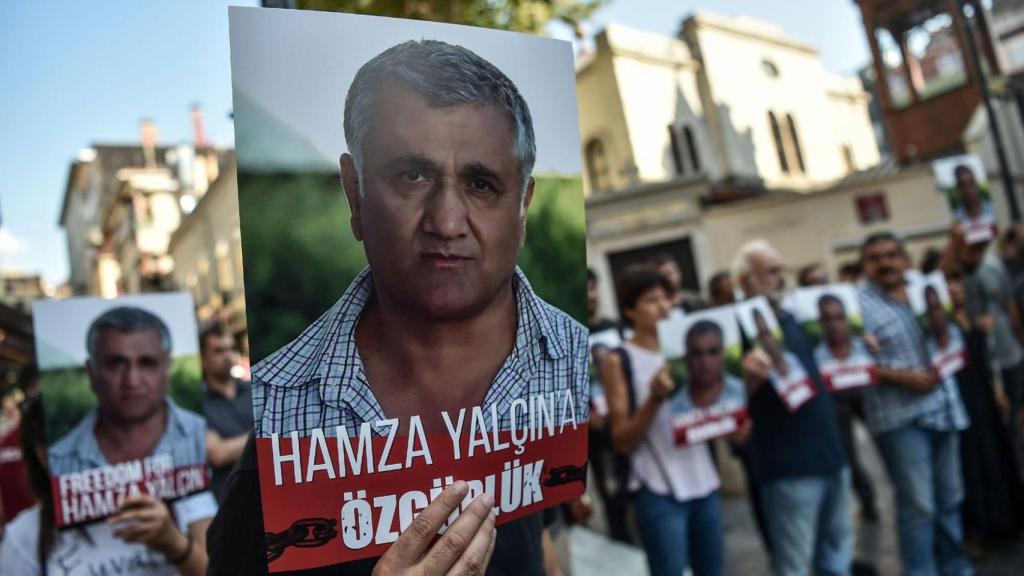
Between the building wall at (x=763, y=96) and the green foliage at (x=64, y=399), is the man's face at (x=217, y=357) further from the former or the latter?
the building wall at (x=763, y=96)

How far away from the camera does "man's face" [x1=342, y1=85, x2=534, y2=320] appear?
1.08 metres

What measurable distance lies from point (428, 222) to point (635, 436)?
7.51ft

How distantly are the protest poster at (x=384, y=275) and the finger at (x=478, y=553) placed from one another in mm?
50

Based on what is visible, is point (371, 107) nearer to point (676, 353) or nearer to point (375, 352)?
point (375, 352)

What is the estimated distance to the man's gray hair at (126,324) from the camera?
2.29 metres

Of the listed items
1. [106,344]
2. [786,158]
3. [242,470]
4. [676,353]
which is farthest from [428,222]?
[786,158]

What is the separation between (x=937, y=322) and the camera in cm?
386

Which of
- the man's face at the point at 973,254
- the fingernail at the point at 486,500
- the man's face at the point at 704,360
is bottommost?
the fingernail at the point at 486,500

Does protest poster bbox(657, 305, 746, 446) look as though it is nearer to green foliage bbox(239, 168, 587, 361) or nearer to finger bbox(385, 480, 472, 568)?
finger bbox(385, 480, 472, 568)

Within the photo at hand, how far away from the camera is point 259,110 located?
3.33ft

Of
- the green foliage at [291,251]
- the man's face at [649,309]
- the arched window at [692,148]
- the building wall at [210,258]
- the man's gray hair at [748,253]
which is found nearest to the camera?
the green foliage at [291,251]

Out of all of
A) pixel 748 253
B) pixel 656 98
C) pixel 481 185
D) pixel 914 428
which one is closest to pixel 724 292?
pixel 748 253

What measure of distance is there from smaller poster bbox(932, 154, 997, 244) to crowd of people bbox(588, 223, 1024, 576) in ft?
1.79

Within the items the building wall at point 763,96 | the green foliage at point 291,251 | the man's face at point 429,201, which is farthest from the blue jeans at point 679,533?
the building wall at point 763,96
